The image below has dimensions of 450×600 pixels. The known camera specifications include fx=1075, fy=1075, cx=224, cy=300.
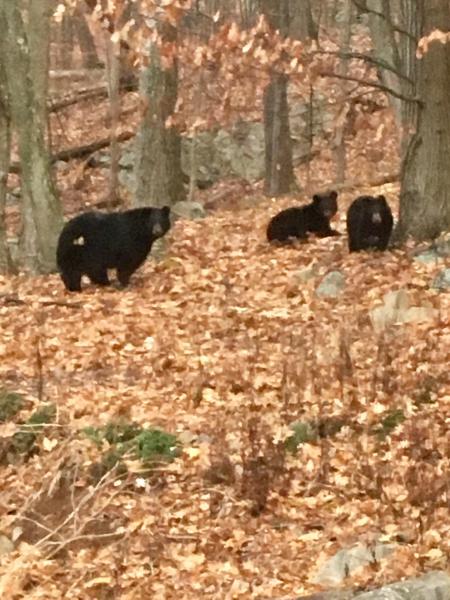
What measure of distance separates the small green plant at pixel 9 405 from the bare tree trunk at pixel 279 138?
1527 centimetres

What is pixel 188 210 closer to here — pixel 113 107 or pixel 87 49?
pixel 113 107

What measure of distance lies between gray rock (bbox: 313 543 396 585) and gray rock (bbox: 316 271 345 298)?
5.56 metres

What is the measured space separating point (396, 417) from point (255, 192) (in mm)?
17921

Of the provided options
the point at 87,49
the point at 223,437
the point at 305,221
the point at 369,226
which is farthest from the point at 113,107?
the point at 223,437

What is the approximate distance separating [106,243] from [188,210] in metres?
6.24

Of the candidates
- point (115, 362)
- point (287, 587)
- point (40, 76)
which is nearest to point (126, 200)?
point (40, 76)

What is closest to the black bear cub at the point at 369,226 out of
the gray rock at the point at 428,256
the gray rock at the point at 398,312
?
the gray rock at the point at 428,256

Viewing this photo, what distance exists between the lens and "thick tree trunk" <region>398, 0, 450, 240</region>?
1334cm

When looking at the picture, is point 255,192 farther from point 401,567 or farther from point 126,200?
point 401,567

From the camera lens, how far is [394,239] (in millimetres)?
13961

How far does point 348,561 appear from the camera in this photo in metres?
6.90

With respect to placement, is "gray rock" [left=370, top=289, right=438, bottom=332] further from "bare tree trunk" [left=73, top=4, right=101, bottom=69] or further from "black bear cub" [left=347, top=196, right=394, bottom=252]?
"bare tree trunk" [left=73, top=4, right=101, bottom=69]

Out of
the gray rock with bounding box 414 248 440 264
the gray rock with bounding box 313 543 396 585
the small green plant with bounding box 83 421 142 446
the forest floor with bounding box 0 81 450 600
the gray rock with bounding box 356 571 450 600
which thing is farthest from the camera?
the gray rock with bounding box 414 248 440 264

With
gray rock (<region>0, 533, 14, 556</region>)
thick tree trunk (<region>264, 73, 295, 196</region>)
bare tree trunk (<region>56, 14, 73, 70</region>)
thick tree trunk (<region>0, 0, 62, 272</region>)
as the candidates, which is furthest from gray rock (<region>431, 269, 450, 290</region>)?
bare tree trunk (<region>56, 14, 73, 70</region>)
